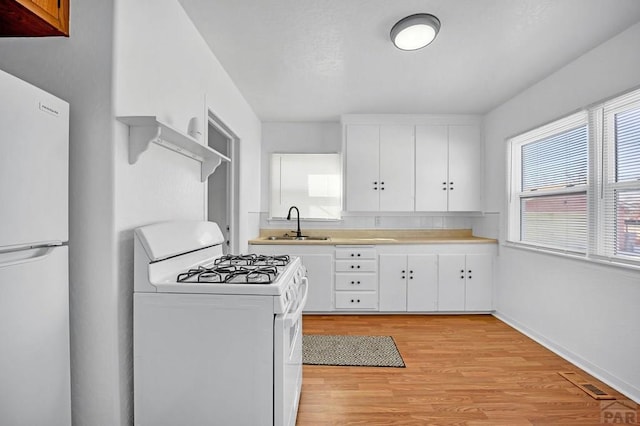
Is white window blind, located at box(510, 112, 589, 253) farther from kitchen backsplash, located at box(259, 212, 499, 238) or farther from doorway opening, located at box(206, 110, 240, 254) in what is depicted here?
doorway opening, located at box(206, 110, 240, 254)

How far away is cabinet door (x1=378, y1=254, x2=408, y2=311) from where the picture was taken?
3578 millimetres

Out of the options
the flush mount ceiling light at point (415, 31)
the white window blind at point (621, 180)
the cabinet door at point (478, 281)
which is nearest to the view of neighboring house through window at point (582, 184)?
the white window blind at point (621, 180)

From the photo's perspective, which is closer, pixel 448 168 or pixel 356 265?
pixel 356 265

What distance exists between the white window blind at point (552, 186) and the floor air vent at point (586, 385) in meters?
0.93

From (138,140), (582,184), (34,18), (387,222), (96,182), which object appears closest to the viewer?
(34,18)

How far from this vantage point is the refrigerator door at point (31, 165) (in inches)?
36.9

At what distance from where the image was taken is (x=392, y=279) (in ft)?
11.7

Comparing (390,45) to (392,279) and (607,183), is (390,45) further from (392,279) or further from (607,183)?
(392,279)

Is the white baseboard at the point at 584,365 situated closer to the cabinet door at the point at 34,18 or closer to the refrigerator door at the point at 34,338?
the refrigerator door at the point at 34,338

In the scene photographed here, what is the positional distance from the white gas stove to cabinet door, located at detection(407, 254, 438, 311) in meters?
2.51

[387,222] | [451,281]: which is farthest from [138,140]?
[451,281]

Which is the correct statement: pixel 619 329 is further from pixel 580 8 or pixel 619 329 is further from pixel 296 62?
pixel 296 62

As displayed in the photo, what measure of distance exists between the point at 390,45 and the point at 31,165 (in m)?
2.13

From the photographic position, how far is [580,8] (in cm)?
182
